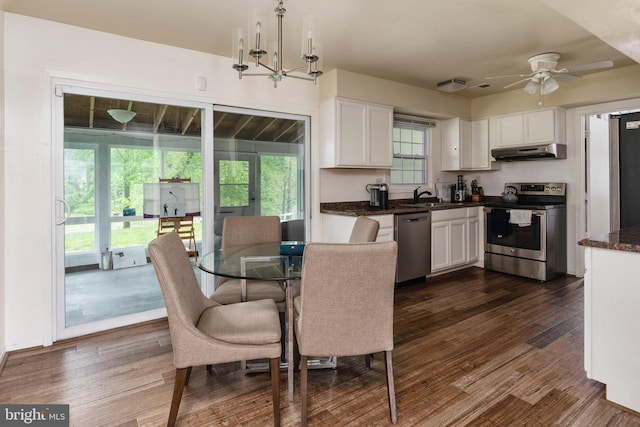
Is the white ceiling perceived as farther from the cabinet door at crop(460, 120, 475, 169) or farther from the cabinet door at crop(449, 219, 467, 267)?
the cabinet door at crop(449, 219, 467, 267)

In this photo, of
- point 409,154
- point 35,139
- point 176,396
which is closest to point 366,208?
point 409,154

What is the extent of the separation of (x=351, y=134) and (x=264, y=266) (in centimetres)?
225

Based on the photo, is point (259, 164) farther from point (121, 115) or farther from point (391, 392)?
point (391, 392)

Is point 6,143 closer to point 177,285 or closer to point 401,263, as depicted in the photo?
point 177,285

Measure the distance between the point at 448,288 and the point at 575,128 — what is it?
2585 mm

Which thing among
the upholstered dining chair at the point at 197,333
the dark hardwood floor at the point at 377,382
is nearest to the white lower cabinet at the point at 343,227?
the dark hardwood floor at the point at 377,382

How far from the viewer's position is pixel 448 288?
4.06 meters

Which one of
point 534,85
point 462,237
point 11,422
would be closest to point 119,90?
point 11,422

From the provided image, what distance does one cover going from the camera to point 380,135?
418cm

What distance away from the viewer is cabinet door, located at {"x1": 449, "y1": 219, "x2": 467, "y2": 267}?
462 centimetres

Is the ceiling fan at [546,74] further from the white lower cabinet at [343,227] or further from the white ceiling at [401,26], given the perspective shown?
the white lower cabinet at [343,227]

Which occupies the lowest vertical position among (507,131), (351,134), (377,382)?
(377,382)

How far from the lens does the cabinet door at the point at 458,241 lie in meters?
4.62

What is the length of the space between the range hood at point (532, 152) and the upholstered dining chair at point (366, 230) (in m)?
3.14
